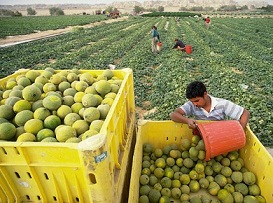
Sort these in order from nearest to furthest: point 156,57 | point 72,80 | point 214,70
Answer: point 72,80, point 214,70, point 156,57

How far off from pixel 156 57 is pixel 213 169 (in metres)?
13.1

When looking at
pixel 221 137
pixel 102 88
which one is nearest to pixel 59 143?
pixel 102 88

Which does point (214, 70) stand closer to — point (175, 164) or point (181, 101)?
point (181, 101)

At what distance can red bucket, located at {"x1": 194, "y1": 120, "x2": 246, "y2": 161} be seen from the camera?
3.21 metres

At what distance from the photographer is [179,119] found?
3.76 m

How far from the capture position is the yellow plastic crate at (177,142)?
9.55 feet

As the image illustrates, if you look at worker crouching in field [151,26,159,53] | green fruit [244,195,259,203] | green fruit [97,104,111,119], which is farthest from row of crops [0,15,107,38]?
green fruit [244,195,259,203]

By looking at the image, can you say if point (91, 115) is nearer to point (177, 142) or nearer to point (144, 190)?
point (144, 190)

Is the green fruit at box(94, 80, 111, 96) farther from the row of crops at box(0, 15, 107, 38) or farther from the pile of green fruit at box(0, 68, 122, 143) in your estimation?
the row of crops at box(0, 15, 107, 38)

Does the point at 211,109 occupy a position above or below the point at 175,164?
above

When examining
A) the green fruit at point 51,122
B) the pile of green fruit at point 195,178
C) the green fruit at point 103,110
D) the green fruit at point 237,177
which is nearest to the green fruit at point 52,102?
the green fruit at point 51,122

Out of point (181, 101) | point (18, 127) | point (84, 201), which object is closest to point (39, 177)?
point (84, 201)

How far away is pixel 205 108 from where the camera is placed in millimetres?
3918

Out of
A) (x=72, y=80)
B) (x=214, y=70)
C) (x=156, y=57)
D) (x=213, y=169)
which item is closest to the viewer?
(x=213, y=169)
